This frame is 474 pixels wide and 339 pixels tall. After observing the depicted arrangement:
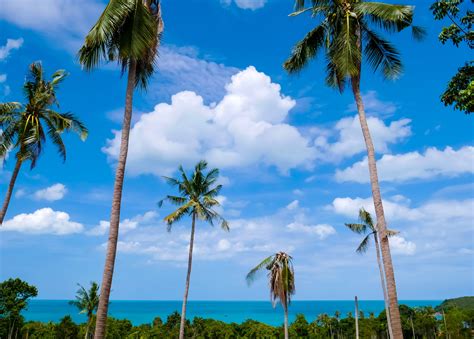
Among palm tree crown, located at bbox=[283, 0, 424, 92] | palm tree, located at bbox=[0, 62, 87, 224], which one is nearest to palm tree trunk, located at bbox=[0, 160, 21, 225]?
palm tree, located at bbox=[0, 62, 87, 224]

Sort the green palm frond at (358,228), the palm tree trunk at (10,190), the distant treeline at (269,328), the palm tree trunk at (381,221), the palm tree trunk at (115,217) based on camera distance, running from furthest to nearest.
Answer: the distant treeline at (269,328) < the green palm frond at (358,228) < the palm tree trunk at (10,190) < the palm tree trunk at (381,221) < the palm tree trunk at (115,217)

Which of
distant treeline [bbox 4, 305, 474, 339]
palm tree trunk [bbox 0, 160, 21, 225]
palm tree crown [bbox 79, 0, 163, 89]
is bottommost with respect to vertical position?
distant treeline [bbox 4, 305, 474, 339]

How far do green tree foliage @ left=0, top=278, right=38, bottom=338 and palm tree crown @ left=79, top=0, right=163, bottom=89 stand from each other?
4454cm

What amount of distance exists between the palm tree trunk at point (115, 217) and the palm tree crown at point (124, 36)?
1.37 ft

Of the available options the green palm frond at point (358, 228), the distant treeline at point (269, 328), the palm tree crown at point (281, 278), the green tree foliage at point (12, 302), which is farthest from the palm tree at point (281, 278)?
the green tree foliage at point (12, 302)

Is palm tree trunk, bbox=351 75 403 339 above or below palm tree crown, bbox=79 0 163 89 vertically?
below

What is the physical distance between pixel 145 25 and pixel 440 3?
7.09 m

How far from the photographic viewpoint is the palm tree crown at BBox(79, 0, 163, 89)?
1009cm

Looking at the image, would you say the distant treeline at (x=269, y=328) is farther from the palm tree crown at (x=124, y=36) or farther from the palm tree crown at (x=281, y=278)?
the palm tree crown at (x=124, y=36)

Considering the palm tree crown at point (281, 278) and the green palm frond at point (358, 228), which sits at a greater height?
the green palm frond at point (358, 228)

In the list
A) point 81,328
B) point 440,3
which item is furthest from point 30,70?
point 81,328

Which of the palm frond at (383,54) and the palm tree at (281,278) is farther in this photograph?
the palm tree at (281,278)

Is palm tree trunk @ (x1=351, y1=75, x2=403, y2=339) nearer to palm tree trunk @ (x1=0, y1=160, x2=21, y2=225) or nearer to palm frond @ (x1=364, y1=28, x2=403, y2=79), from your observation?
palm frond @ (x1=364, y1=28, x2=403, y2=79)

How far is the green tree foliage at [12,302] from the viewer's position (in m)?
46.1
